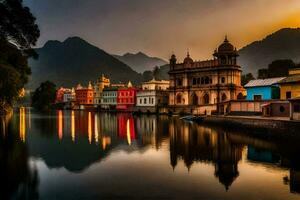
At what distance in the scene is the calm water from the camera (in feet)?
47.0

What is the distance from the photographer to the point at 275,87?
53.4 meters

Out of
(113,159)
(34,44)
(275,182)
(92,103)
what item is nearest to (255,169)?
(275,182)

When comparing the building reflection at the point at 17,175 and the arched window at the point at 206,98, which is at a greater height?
the arched window at the point at 206,98

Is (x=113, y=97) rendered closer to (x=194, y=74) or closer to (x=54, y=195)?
(x=194, y=74)

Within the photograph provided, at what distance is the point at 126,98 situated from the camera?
107m

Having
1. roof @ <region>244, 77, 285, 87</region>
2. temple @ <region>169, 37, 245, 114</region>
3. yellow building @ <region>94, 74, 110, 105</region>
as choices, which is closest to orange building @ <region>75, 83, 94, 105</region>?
yellow building @ <region>94, 74, 110, 105</region>

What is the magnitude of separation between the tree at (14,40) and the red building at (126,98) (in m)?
62.9

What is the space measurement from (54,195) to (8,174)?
437cm

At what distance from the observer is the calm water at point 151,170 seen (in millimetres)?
14336

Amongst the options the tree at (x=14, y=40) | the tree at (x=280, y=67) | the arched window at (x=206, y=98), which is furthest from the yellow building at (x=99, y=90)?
the tree at (x=14, y=40)

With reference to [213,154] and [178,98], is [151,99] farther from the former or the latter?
[213,154]

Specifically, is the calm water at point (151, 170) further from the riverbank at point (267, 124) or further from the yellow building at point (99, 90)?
the yellow building at point (99, 90)

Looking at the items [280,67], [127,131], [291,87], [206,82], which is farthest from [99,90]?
[291,87]

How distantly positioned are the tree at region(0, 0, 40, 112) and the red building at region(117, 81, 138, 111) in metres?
62.9
